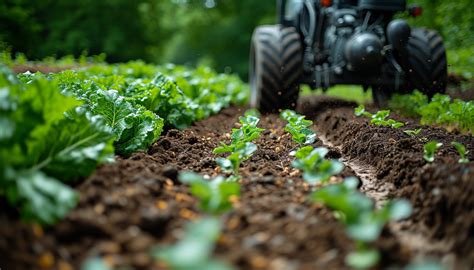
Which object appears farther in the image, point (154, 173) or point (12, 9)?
point (12, 9)

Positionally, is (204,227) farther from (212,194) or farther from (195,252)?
(212,194)

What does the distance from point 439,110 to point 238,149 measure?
296 centimetres

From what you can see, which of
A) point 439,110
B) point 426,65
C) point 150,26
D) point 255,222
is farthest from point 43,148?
point 150,26

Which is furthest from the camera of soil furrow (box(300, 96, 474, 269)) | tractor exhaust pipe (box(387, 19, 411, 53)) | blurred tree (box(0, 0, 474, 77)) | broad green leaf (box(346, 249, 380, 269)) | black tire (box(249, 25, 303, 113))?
blurred tree (box(0, 0, 474, 77))

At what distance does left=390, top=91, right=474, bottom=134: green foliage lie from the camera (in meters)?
4.31

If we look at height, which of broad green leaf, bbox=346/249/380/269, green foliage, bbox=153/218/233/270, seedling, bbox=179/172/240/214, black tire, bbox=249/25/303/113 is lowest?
black tire, bbox=249/25/303/113

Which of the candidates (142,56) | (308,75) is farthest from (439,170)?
(142,56)

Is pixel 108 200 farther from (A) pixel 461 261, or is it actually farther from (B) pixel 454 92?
(B) pixel 454 92

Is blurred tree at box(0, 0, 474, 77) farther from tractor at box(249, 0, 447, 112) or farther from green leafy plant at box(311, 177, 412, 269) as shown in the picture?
green leafy plant at box(311, 177, 412, 269)

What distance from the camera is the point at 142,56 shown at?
79.3ft

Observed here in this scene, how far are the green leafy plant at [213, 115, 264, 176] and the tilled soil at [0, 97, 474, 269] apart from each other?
0.31 ft

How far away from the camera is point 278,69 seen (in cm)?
553

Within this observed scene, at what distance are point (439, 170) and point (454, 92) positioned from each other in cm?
554

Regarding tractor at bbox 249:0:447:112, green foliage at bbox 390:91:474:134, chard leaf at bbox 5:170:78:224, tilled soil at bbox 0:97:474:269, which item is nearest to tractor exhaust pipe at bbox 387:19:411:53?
tractor at bbox 249:0:447:112
